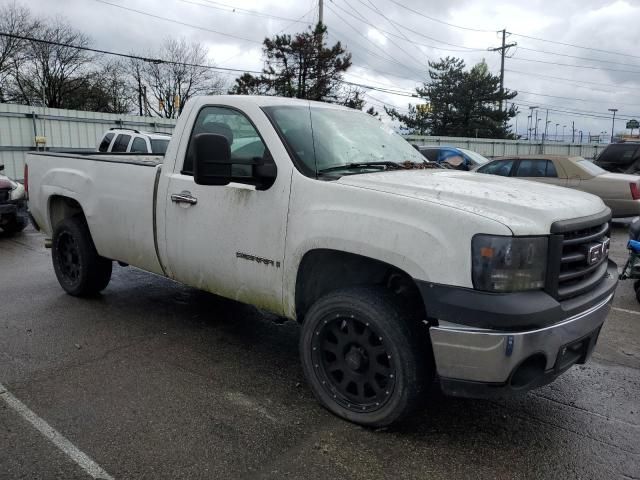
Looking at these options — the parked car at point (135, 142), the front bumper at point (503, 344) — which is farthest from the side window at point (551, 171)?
the front bumper at point (503, 344)

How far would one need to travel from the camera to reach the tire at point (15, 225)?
999 cm

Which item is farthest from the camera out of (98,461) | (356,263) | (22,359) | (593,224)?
(22,359)

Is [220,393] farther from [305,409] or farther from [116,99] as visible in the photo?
[116,99]

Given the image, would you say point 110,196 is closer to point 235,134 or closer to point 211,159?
point 235,134

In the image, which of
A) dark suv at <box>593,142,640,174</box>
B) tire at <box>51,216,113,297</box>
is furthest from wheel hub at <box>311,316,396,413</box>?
dark suv at <box>593,142,640,174</box>

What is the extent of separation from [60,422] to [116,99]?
154 feet

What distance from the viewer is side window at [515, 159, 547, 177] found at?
12.0m

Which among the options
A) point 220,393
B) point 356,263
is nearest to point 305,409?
point 220,393

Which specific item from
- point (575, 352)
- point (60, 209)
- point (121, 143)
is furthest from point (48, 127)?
point (575, 352)

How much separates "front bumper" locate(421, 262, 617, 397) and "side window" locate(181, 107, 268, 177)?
164cm

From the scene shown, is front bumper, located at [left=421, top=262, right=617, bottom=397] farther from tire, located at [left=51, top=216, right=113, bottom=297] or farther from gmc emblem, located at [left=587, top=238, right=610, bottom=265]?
tire, located at [left=51, top=216, right=113, bottom=297]

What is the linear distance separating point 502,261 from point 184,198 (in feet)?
7.96

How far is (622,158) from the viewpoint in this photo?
14523mm

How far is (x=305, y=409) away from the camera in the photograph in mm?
3400
